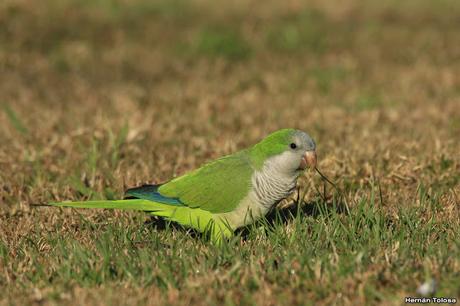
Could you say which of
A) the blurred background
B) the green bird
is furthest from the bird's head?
the blurred background

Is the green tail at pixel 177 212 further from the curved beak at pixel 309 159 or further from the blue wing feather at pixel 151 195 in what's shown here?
the curved beak at pixel 309 159

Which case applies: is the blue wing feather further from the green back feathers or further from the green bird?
the green back feathers

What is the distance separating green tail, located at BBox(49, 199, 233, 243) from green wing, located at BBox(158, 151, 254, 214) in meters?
0.06

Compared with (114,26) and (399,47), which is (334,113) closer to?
(399,47)

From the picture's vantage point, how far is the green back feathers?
4.29 metres

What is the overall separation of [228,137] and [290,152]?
2.77 m

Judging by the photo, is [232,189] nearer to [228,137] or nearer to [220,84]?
[228,137]

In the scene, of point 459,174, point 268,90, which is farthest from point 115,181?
point 268,90

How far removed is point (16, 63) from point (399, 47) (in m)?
5.71

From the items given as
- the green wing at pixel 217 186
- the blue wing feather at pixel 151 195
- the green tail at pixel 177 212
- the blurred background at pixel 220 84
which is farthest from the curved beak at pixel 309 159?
the blurred background at pixel 220 84

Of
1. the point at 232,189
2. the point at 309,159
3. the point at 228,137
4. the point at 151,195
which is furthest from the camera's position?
the point at 228,137

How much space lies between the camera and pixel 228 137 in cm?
702

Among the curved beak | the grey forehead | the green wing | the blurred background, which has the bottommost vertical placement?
the blurred background

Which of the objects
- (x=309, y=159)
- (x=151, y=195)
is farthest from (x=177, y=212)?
(x=309, y=159)
